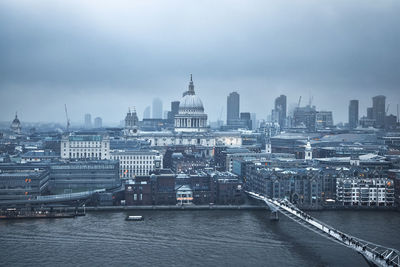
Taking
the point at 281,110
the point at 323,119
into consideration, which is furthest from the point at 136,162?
the point at 281,110

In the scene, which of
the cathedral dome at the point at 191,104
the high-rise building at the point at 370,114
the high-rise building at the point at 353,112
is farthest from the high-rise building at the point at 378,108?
the cathedral dome at the point at 191,104

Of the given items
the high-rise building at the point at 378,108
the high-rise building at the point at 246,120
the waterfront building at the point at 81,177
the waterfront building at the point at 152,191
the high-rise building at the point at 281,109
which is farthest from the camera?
the high-rise building at the point at 281,109

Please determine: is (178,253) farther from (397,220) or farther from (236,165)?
(236,165)

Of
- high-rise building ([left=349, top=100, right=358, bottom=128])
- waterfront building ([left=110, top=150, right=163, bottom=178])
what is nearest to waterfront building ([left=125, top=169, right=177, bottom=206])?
waterfront building ([left=110, top=150, right=163, bottom=178])

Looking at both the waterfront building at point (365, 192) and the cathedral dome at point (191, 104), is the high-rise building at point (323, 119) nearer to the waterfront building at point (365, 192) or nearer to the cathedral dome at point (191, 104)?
the cathedral dome at point (191, 104)

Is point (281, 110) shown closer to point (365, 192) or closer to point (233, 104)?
point (233, 104)

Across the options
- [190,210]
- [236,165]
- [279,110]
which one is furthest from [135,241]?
[279,110]

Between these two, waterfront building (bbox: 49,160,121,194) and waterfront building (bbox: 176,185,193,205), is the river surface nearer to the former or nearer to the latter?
waterfront building (bbox: 176,185,193,205)
